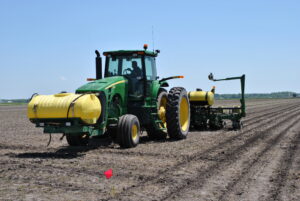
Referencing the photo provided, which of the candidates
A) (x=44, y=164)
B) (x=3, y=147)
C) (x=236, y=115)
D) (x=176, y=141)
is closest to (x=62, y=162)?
(x=44, y=164)

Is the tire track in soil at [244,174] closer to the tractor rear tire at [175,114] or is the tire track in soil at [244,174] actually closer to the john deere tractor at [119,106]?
the tractor rear tire at [175,114]

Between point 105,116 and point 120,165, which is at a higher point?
point 105,116

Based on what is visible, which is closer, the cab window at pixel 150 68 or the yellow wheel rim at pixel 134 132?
the yellow wheel rim at pixel 134 132

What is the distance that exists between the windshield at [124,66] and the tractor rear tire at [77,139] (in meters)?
1.92

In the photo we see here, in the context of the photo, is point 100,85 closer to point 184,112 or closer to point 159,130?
point 159,130

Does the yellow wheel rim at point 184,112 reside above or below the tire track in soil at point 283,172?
above

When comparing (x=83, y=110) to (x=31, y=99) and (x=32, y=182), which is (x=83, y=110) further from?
(x=32, y=182)

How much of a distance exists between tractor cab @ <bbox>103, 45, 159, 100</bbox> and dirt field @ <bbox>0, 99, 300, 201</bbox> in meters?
1.57

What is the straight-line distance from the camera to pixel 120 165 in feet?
24.5

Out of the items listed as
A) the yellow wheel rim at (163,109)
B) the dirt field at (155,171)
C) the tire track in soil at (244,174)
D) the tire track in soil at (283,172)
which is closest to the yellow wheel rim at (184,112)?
the yellow wheel rim at (163,109)

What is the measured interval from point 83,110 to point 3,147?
343 cm

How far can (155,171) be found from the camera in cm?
694

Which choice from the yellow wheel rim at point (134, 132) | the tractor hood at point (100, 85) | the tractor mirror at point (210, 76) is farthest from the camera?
the tractor mirror at point (210, 76)

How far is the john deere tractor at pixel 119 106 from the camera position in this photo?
825 centimetres
